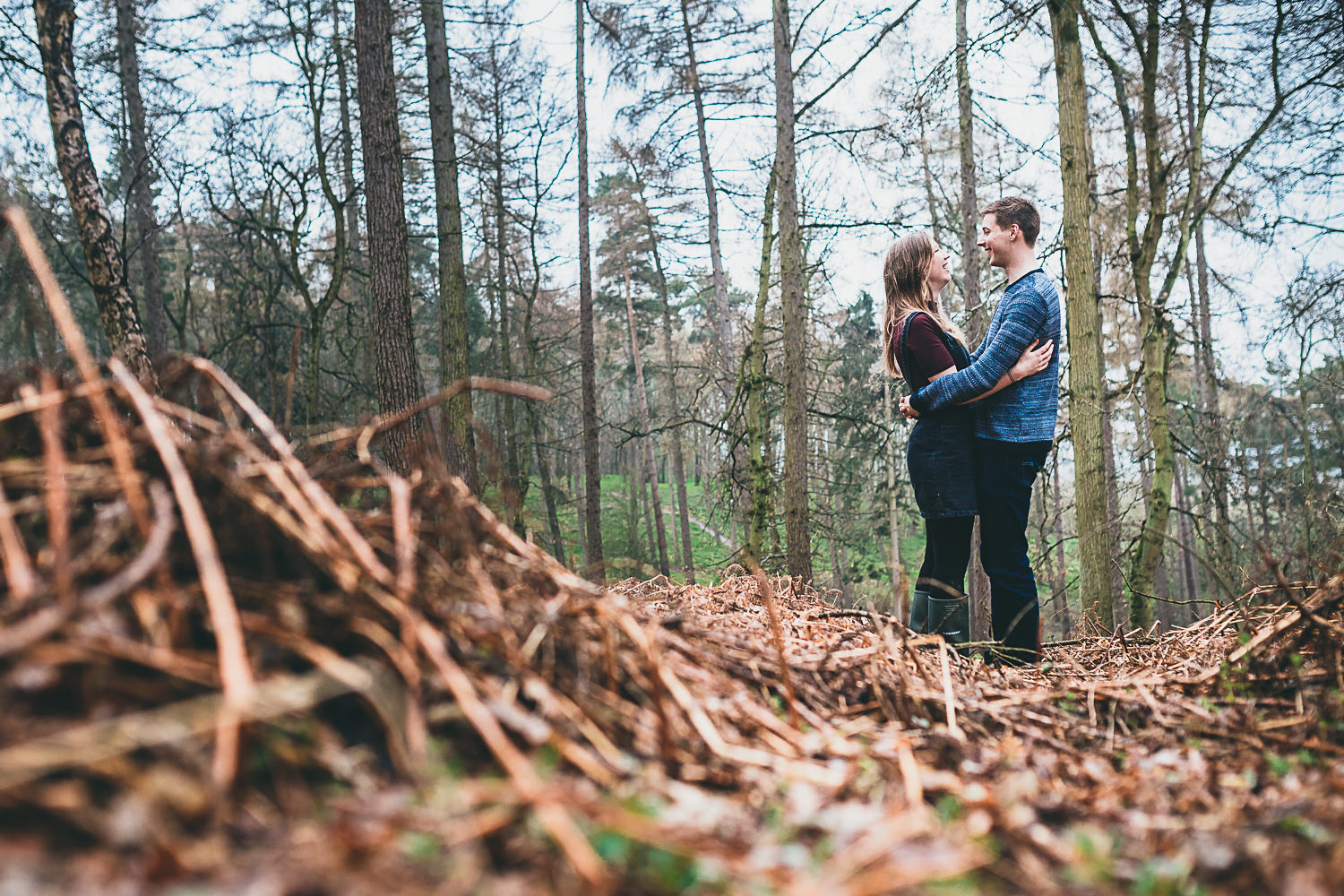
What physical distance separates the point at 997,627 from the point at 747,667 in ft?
6.78

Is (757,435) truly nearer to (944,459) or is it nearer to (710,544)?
(944,459)

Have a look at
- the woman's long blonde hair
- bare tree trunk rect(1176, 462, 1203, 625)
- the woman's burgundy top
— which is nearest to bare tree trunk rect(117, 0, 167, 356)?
the woman's long blonde hair

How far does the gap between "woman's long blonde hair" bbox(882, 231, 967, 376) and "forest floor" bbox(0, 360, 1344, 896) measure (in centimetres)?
208

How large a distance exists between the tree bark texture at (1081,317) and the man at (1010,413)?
133cm

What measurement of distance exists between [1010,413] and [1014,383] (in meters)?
0.14

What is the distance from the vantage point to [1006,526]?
10.5 ft

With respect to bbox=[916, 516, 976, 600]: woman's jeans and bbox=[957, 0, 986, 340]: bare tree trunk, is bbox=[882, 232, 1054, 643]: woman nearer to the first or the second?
bbox=[916, 516, 976, 600]: woman's jeans

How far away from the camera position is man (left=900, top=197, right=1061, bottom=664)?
3146 millimetres

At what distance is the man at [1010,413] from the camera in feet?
10.3

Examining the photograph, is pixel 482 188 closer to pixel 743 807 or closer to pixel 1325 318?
pixel 1325 318

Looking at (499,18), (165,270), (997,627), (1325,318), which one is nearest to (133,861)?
(997,627)

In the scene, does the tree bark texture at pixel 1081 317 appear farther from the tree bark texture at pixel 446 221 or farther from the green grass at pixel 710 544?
the green grass at pixel 710 544

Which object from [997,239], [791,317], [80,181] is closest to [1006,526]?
[997,239]

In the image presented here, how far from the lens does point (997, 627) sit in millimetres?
3270
